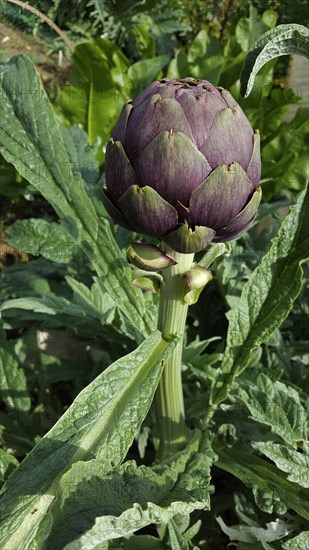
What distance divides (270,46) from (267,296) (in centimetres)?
31

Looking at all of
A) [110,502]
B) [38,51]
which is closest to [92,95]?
[38,51]

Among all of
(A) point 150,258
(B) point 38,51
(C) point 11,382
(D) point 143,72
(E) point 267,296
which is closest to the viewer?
Answer: (A) point 150,258

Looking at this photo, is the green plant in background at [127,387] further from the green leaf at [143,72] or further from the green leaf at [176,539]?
the green leaf at [143,72]

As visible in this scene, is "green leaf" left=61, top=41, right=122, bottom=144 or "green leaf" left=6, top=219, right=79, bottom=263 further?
"green leaf" left=61, top=41, right=122, bottom=144

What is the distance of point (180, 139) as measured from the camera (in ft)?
1.83

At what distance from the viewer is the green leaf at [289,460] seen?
706 millimetres

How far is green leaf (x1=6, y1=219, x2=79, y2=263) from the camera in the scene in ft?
3.27

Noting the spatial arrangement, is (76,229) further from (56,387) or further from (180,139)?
(56,387)

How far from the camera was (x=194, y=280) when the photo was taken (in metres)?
0.68

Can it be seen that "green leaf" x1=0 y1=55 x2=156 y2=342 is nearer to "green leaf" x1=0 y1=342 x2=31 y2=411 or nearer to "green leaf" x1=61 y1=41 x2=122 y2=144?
"green leaf" x1=0 y1=342 x2=31 y2=411

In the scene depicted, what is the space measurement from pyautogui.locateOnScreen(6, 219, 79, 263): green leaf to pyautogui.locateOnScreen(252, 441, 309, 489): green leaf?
1.49 ft

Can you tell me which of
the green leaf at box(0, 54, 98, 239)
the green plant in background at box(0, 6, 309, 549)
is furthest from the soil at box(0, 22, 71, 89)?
the green leaf at box(0, 54, 98, 239)

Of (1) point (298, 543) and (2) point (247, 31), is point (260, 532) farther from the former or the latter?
(2) point (247, 31)

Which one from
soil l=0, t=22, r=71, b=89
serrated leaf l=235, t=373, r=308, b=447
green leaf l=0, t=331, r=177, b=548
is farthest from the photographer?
soil l=0, t=22, r=71, b=89
